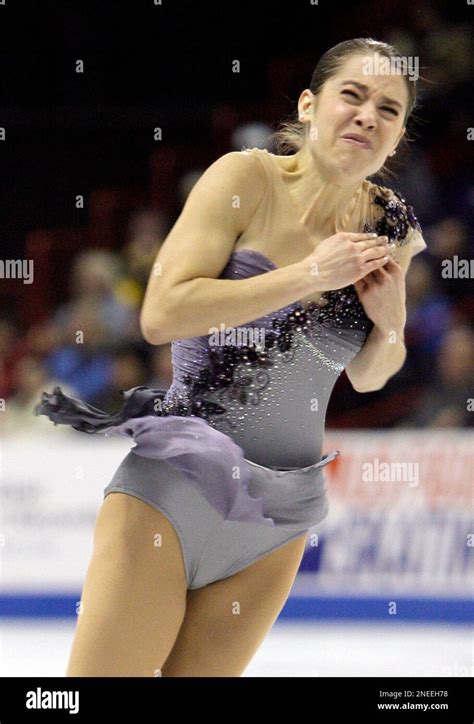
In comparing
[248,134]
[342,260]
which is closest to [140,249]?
[248,134]

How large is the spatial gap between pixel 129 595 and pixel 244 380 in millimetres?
447

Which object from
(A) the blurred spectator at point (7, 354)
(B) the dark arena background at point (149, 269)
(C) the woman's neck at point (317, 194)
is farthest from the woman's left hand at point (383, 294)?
(A) the blurred spectator at point (7, 354)

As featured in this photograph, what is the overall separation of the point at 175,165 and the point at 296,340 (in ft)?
9.34

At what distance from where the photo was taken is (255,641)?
78.0 inches

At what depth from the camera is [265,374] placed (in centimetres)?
196

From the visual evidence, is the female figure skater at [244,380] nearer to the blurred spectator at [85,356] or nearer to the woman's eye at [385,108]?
the woman's eye at [385,108]

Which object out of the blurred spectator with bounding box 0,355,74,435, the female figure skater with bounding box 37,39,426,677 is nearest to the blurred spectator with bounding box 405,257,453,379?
the blurred spectator with bounding box 0,355,74,435

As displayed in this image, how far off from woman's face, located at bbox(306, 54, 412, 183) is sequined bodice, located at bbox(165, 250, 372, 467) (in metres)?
0.24

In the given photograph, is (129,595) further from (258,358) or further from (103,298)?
(103,298)

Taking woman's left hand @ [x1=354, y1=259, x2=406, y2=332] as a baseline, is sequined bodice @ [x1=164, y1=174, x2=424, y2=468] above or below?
below

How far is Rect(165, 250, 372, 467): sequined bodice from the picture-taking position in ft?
6.41

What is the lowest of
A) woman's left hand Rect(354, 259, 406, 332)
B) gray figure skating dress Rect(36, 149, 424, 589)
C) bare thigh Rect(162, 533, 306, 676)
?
bare thigh Rect(162, 533, 306, 676)

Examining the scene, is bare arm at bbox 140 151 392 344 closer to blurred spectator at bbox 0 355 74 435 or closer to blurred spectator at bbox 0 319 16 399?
blurred spectator at bbox 0 355 74 435
